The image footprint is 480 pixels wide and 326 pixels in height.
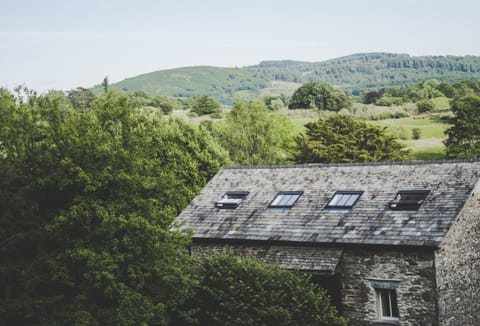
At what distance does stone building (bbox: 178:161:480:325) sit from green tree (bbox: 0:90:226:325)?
4.35 m

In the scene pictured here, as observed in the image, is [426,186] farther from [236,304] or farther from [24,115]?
[24,115]

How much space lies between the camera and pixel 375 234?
21.9m

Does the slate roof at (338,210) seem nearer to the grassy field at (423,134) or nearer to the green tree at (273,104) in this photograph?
the grassy field at (423,134)

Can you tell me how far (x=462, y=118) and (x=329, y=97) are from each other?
60311 millimetres

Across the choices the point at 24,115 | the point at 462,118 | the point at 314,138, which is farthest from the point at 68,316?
the point at 462,118

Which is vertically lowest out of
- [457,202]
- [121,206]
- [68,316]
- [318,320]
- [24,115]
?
[318,320]

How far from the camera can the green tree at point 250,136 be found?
54031 millimetres

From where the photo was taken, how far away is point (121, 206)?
19594 millimetres

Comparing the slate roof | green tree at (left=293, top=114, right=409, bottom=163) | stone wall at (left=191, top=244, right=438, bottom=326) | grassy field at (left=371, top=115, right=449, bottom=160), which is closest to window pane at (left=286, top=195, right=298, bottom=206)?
the slate roof

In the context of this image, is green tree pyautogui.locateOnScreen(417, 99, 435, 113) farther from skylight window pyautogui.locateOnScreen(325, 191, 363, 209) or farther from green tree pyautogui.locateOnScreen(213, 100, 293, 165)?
skylight window pyautogui.locateOnScreen(325, 191, 363, 209)

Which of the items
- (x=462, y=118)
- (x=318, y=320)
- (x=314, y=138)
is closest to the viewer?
(x=318, y=320)

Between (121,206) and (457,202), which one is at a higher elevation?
(121,206)

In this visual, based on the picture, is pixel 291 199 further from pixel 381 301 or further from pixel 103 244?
pixel 103 244

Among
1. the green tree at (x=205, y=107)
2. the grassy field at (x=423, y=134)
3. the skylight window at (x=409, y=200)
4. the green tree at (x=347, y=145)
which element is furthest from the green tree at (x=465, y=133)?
the green tree at (x=205, y=107)
